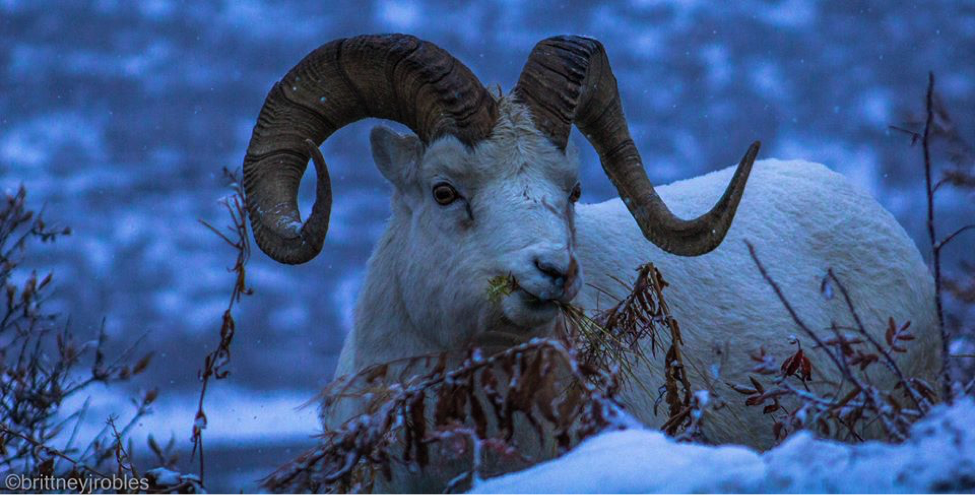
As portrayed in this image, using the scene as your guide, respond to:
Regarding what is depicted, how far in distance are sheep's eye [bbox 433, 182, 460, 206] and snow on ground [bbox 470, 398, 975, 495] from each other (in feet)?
7.28

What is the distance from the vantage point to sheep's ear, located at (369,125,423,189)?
16.3 feet

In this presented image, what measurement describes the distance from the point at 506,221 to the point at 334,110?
1.47 metres

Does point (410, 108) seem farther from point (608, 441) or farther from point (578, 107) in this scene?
point (608, 441)

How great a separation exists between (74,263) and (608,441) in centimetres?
4120

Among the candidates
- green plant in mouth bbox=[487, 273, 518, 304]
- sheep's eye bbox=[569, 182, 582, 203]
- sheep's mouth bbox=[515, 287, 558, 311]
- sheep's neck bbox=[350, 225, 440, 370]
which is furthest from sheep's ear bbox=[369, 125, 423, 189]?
sheep's mouth bbox=[515, 287, 558, 311]

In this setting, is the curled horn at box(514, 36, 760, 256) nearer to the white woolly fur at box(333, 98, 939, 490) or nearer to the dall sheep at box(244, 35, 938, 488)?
the dall sheep at box(244, 35, 938, 488)

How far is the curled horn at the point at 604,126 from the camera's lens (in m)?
4.84

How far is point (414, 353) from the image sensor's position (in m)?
4.86

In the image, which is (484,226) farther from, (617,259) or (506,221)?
(617,259)

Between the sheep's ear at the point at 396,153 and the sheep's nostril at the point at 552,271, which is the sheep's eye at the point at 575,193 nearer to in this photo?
the sheep's ear at the point at 396,153

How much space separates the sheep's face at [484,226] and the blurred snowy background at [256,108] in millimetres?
27849

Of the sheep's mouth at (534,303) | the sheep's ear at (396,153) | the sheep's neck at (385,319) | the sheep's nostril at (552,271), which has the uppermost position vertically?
the sheep's ear at (396,153)

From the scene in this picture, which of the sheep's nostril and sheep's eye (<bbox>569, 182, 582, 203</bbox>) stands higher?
sheep's eye (<bbox>569, 182, 582, 203</bbox>)

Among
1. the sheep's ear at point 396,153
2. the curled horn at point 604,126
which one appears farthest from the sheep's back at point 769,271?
the sheep's ear at point 396,153
